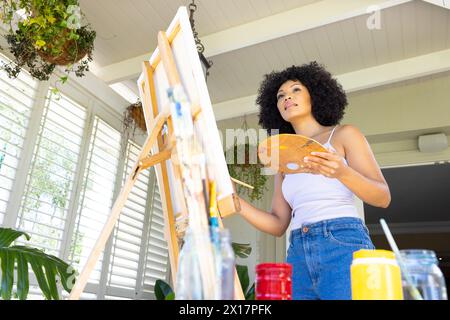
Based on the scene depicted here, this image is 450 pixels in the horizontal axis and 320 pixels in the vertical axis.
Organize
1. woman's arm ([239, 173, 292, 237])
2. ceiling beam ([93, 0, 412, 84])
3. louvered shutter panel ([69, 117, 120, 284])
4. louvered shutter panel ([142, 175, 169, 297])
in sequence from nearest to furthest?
woman's arm ([239, 173, 292, 237])
ceiling beam ([93, 0, 412, 84])
louvered shutter panel ([69, 117, 120, 284])
louvered shutter panel ([142, 175, 169, 297])

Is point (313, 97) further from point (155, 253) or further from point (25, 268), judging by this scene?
point (155, 253)

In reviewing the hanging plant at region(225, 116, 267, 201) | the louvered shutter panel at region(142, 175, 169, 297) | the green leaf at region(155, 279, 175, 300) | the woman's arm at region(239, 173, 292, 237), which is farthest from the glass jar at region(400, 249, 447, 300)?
the louvered shutter panel at region(142, 175, 169, 297)

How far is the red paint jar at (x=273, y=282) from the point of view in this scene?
522 millimetres

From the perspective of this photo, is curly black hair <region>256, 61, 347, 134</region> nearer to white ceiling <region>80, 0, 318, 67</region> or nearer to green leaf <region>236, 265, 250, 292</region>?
white ceiling <region>80, 0, 318, 67</region>

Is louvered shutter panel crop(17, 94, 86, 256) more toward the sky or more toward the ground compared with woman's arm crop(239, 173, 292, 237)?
more toward the sky

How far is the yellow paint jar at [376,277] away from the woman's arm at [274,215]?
63 cm

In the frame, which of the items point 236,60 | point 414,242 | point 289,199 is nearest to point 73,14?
point 289,199

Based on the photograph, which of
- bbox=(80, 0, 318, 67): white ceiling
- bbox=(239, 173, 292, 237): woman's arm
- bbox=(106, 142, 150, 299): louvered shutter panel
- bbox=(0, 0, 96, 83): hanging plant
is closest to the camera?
bbox=(239, 173, 292, 237): woman's arm

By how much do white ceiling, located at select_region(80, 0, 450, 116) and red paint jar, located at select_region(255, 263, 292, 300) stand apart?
2.48 meters

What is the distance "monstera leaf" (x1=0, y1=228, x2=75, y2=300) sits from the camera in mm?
1257

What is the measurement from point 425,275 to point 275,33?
2.54 meters

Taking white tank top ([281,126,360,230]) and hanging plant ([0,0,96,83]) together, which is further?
hanging plant ([0,0,96,83])

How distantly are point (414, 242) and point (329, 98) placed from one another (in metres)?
6.45

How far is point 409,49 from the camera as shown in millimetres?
3264
